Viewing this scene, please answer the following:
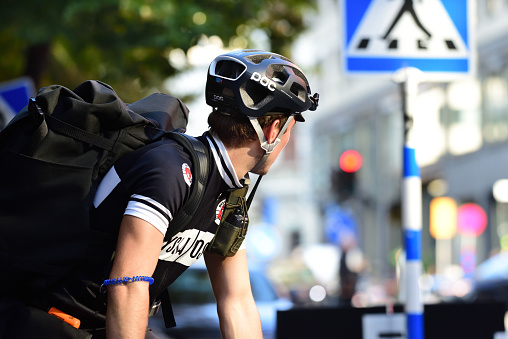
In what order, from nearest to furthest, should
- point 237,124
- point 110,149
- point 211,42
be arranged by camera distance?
point 110,149
point 237,124
point 211,42

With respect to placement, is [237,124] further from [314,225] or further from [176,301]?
[314,225]

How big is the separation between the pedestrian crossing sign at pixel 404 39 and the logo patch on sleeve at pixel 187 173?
2.91 m

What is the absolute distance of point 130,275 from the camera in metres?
2.63

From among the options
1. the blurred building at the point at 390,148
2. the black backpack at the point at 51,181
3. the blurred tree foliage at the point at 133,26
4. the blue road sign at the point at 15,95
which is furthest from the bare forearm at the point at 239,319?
the blurred building at the point at 390,148

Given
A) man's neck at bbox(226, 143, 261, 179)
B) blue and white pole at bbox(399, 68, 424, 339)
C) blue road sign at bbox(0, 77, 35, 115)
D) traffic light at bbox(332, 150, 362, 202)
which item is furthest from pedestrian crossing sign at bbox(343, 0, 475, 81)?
traffic light at bbox(332, 150, 362, 202)

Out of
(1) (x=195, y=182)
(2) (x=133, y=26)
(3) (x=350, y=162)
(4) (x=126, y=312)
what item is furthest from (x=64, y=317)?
(3) (x=350, y=162)

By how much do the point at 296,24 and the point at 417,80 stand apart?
26.1 feet

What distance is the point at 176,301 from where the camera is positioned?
10.3 m

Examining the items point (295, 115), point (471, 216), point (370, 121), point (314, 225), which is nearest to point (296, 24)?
point (295, 115)

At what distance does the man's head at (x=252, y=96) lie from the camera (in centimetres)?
298

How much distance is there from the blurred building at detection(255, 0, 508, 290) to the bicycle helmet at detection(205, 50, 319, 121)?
10.9m

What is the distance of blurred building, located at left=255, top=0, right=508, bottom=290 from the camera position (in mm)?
32594

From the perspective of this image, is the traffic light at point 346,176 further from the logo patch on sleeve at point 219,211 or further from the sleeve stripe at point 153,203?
the sleeve stripe at point 153,203

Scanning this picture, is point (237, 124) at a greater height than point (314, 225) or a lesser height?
lesser
